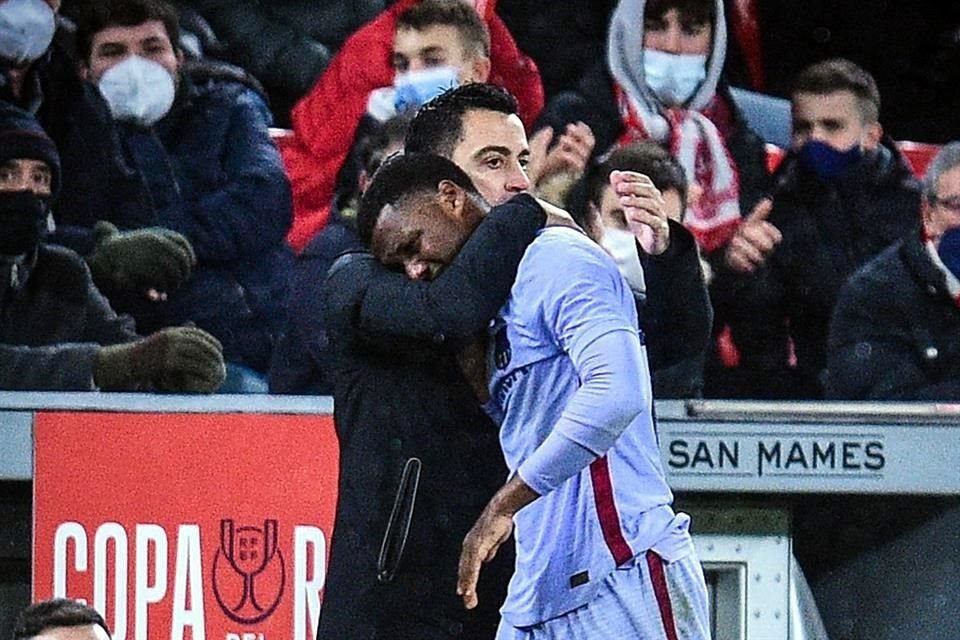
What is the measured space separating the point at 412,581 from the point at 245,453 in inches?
91.8

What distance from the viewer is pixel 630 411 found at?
9.51 ft

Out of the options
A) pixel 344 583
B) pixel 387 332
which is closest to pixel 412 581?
pixel 344 583

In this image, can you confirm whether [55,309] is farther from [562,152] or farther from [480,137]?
[480,137]

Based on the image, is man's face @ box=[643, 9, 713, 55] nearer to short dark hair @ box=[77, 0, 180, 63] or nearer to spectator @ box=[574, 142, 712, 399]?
spectator @ box=[574, 142, 712, 399]

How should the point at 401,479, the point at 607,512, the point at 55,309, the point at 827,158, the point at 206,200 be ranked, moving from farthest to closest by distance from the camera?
the point at 827,158 < the point at 206,200 < the point at 55,309 < the point at 401,479 < the point at 607,512

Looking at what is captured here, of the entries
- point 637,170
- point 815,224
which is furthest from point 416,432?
point 815,224

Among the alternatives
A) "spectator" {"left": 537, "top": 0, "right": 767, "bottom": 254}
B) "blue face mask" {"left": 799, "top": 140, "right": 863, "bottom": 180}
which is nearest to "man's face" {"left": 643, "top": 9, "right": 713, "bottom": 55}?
"spectator" {"left": 537, "top": 0, "right": 767, "bottom": 254}

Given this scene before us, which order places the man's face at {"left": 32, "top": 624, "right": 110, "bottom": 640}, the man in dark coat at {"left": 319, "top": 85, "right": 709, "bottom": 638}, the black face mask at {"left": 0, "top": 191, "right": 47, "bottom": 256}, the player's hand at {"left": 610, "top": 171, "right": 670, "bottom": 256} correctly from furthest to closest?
the black face mask at {"left": 0, "top": 191, "right": 47, "bottom": 256} → the player's hand at {"left": 610, "top": 171, "right": 670, "bottom": 256} → the man's face at {"left": 32, "top": 624, "right": 110, "bottom": 640} → the man in dark coat at {"left": 319, "top": 85, "right": 709, "bottom": 638}

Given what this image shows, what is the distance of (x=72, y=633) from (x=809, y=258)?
282 cm

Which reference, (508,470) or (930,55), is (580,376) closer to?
(508,470)

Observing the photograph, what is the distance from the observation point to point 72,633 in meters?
3.90

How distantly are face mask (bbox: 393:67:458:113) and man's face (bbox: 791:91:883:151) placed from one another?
106 centimetres

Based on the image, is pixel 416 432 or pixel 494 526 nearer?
pixel 494 526

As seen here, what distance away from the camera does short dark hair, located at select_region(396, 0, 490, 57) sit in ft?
18.6
